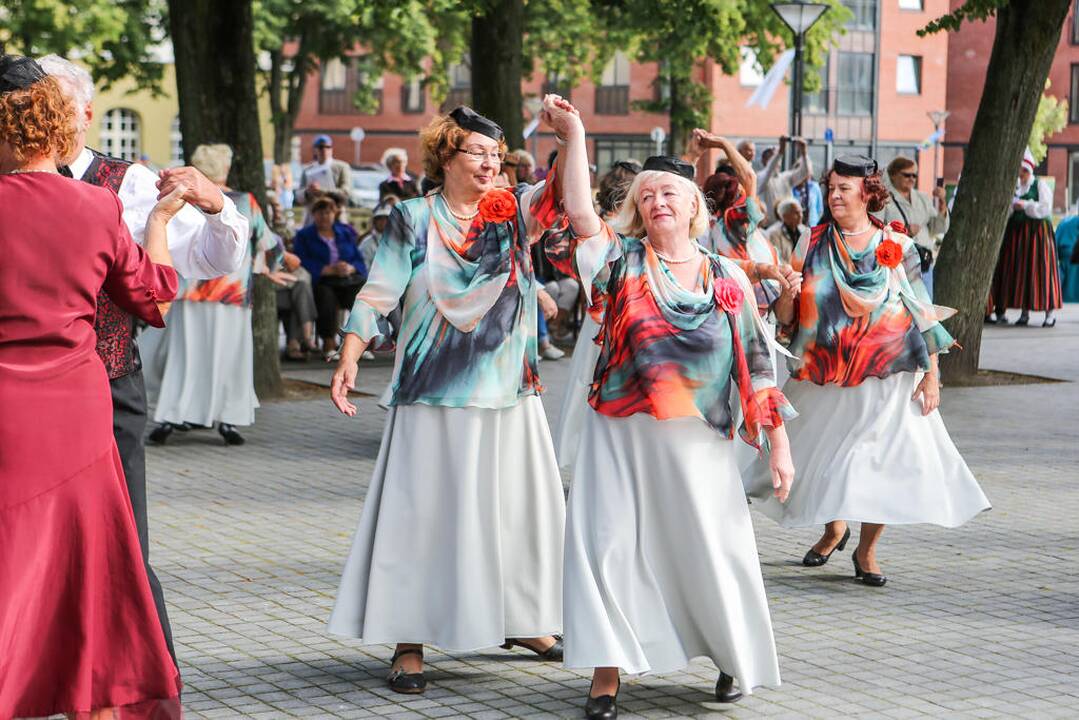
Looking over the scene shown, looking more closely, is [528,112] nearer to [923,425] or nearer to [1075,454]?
[1075,454]

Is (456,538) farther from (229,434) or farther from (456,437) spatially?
(229,434)

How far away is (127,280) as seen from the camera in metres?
A: 5.09

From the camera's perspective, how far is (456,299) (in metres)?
6.27

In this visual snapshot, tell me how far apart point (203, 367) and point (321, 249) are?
7037 mm

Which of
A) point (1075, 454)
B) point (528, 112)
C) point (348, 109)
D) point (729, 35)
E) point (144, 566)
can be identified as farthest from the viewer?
point (348, 109)

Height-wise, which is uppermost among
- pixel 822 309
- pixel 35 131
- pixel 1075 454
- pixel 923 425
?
pixel 35 131

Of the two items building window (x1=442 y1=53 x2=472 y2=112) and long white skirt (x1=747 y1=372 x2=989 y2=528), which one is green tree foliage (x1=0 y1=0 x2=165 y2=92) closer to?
long white skirt (x1=747 y1=372 x2=989 y2=528)

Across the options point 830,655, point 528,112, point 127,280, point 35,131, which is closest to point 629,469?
point 830,655

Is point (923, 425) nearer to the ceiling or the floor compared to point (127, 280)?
nearer to the floor

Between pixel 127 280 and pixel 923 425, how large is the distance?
14.2 feet

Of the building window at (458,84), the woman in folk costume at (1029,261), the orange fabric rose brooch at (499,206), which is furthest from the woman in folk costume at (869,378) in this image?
the building window at (458,84)

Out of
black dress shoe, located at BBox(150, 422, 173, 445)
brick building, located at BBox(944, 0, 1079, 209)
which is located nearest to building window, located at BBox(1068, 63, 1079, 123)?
brick building, located at BBox(944, 0, 1079, 209)

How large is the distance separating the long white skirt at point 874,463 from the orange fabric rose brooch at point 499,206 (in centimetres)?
259

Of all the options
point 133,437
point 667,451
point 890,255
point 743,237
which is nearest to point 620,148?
point 743,237
